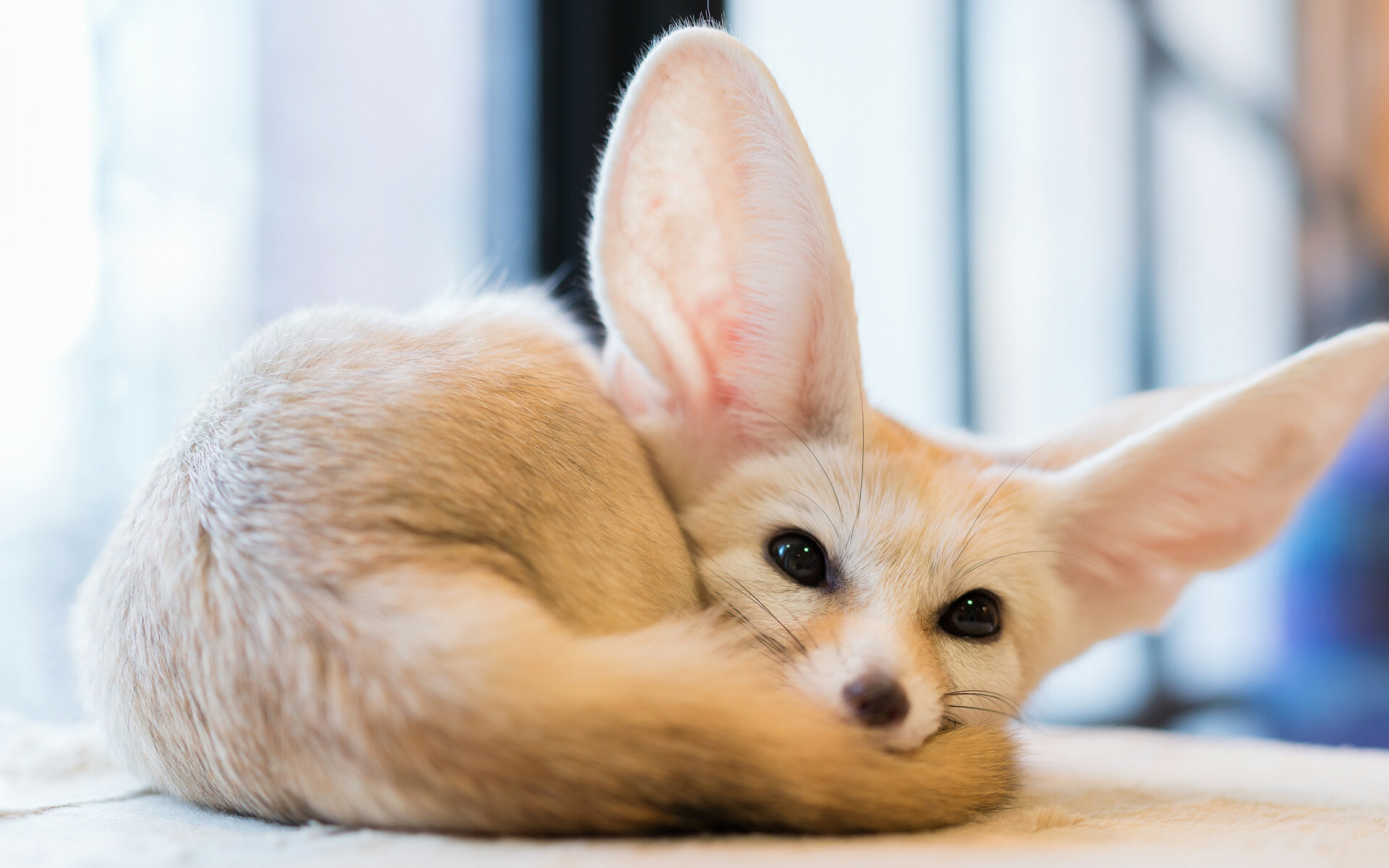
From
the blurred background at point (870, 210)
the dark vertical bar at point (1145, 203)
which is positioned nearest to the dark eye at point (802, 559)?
the blurred background at point (870, 210)

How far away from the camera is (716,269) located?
1.16 m

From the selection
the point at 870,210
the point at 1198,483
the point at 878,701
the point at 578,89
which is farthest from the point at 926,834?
the point at 870,210

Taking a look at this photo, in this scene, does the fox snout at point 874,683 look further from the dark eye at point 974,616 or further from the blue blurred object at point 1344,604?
the blue blurred object at point 1344,604

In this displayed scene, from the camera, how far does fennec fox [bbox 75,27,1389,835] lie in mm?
680

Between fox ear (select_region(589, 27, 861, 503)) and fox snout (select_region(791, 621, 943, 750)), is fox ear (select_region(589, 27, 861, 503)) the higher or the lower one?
the higher one

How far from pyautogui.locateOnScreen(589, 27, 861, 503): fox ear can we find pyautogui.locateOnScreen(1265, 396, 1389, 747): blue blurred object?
10.0 ft

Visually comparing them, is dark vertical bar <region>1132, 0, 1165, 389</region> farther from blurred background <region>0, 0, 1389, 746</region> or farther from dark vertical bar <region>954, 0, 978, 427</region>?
dark vertical bar <region>954, 0, 978, 427</region>

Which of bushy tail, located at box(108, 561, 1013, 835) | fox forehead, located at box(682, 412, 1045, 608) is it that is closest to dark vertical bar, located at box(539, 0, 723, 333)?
fox forehead, located at box(682, 412, 1045, 608)

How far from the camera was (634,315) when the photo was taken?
3.80ft

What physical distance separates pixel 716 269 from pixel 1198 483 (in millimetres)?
617

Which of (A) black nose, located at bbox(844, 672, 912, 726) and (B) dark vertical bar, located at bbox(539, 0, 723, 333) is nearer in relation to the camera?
(A) black nose, located at bbox(844, 672, 912, 726)

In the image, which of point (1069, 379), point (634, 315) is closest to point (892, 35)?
point (1069, 379)

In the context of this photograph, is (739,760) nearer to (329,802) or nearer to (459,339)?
(329,802)

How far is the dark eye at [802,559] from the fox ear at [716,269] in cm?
14
